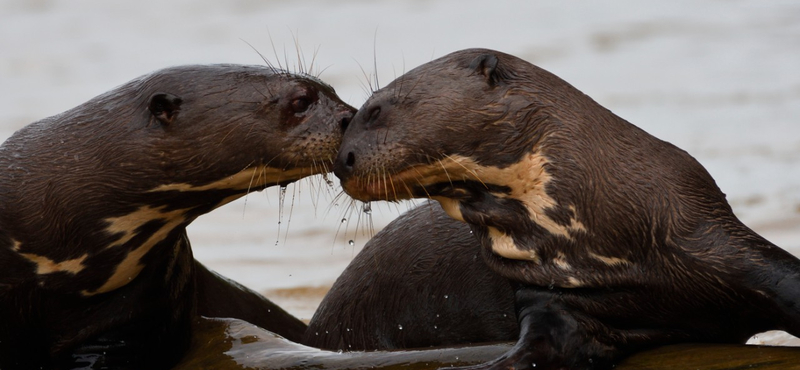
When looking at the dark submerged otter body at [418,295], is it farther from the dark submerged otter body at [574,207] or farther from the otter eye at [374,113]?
the otter eye at [374,113]

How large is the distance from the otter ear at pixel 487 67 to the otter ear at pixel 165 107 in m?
1.29

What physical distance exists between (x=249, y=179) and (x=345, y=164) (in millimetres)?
549

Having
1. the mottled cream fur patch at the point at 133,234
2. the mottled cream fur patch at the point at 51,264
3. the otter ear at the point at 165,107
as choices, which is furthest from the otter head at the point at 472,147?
the mottled cream fur patch at the point at 51,264

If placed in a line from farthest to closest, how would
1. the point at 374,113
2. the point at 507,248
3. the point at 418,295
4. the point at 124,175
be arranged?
the point at 418,295 < the point at 124,175 < the point at 374,113 < the point at 507,248

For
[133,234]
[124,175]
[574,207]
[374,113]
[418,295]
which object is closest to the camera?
[574,207]

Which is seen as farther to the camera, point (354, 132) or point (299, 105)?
point (299, 105)

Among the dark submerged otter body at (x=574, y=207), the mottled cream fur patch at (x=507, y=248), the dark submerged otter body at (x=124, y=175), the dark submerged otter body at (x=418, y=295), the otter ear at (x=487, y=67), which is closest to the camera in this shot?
the dark submerged otter body at (x=574, y=207)

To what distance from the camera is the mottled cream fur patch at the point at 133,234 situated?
666 centimetres

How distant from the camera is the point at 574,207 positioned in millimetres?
6172

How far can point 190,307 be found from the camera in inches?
289

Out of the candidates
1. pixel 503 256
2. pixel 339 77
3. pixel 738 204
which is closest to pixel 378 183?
pixel 503 256

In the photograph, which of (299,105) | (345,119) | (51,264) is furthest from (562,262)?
(51,264)

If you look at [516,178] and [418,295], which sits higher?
[516,178]

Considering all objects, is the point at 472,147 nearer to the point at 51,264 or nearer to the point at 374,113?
the point at 374,113
